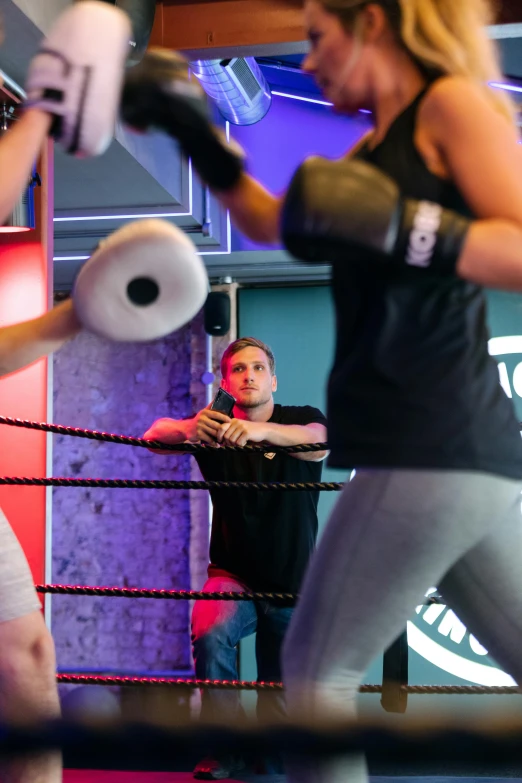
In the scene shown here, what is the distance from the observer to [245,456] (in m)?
3.05

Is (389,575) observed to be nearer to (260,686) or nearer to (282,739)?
(282,739)

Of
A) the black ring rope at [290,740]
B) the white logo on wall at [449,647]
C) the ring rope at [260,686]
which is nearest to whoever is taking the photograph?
the black ring rope at [290,740]

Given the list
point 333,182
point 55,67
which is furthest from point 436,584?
point 55,67

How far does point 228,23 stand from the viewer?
289cm

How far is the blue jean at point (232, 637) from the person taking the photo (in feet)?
8.76

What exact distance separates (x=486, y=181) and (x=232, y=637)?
2114 millimetres

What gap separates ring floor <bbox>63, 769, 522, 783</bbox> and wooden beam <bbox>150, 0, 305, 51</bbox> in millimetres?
2277

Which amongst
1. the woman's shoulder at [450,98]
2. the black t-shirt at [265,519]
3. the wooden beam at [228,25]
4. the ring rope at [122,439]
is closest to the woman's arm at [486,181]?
the woman's shoulder at [450,98]

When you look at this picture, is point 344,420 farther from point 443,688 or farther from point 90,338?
point 90,338

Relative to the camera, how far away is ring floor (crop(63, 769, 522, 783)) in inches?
90.0

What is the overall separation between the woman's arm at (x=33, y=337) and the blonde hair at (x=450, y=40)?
603mm

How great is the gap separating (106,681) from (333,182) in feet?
4.67

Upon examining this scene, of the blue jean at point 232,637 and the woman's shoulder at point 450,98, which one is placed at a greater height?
the woman's shoulder at point 450,98

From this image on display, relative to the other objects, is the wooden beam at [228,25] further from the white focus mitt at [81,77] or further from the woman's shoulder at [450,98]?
the woman's shoulder at [450,98]
